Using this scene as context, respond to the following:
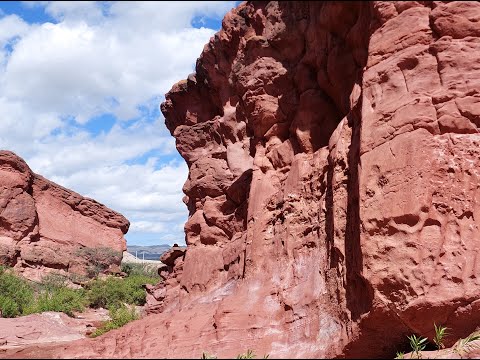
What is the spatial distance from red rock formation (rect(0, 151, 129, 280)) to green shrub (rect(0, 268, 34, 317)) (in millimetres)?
3046

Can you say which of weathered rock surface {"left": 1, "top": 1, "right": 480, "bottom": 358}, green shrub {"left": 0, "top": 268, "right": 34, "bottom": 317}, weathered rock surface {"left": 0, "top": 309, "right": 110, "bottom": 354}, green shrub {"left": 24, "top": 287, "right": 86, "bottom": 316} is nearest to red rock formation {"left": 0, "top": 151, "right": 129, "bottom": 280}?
green shrub {"left": 0, "top": 268, "right": 34, "bottom": 317}

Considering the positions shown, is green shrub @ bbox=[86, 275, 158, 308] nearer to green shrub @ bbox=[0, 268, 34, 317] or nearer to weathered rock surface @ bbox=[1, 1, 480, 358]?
green shrub @ bbox=[0, 268, 34, 317]

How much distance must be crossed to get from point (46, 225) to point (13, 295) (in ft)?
38.8

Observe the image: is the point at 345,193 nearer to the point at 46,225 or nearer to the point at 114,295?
the point at 114,295

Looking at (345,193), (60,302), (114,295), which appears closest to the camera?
(345,193)

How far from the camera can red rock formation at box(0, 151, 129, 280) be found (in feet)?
109

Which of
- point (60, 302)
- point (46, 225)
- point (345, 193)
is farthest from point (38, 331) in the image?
point (46, 225)

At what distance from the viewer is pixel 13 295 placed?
1019 inches

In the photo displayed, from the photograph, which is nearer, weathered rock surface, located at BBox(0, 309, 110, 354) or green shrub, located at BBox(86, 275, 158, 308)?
weathered rock surface, located at BBox(0, 309, 110, 354)

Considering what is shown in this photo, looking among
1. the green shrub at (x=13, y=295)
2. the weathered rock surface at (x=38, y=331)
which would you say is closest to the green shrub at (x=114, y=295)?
the green shrub at (x=13, y=295)

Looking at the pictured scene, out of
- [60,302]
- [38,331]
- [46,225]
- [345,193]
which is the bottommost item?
[38,331]

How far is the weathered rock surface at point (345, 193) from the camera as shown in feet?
25.9

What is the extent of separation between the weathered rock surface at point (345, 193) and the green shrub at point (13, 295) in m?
12.8

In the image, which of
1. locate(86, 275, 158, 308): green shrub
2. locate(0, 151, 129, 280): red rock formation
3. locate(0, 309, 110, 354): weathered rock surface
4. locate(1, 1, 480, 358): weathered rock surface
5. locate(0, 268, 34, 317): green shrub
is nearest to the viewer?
locate(1, 1, 480, 358): weathered rock surface
